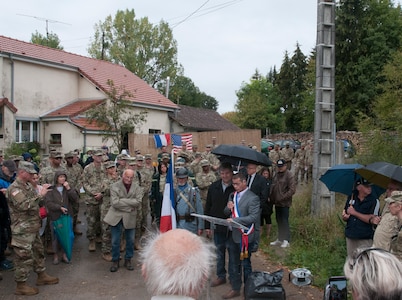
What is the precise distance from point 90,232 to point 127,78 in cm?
2250

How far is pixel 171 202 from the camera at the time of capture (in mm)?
6953

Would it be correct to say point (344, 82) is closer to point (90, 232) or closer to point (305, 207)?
point (305, 207)

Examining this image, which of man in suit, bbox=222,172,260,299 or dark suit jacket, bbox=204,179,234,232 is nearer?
man in suit, bbox=222,172,260,299

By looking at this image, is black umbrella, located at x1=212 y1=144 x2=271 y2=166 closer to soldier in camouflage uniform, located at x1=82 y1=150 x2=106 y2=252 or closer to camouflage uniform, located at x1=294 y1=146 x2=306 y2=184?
soldier in camouflage uniform, located at x1=82 y1=150 x2=106 y2=252

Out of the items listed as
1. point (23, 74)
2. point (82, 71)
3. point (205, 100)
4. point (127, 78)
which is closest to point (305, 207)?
point (23, 74)

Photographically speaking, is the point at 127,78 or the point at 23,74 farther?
the point at 127,78

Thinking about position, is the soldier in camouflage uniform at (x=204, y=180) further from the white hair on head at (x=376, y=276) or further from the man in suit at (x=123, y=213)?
the white hair on head at (x=376, y=276)

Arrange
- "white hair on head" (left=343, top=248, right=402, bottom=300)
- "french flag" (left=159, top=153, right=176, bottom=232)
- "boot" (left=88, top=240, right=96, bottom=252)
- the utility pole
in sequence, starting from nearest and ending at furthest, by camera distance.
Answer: "white hair on head" (left=343, top=248, right=402, bottom=300)
"french flag" (left=159, top=153, right=176, bottom=232)
"boot" (left=88, top=240, right=96, bottom=252)
the utility pole

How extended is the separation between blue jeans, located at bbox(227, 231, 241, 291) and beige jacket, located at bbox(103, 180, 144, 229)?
2.08 m

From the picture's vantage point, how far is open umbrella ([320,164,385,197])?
595cm

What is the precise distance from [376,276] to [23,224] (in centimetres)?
536

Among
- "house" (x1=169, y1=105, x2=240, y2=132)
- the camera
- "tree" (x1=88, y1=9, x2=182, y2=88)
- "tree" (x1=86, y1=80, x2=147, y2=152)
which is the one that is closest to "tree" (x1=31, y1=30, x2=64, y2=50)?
"tree" (x1=88, y1=9, x2=182, y2=88)

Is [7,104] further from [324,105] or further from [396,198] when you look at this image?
[396,198]

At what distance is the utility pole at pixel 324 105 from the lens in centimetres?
888
